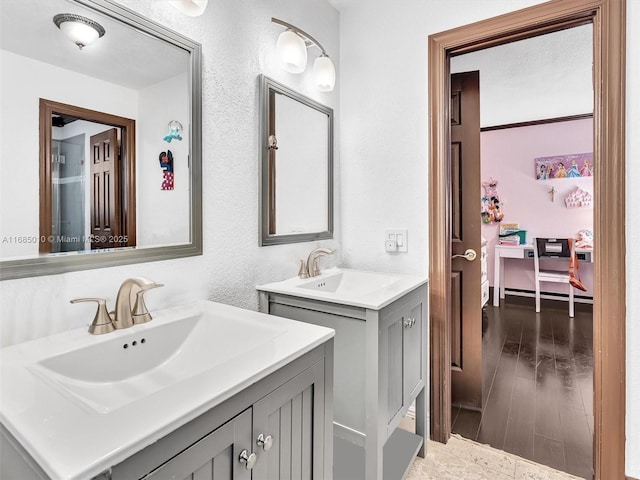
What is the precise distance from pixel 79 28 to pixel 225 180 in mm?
635

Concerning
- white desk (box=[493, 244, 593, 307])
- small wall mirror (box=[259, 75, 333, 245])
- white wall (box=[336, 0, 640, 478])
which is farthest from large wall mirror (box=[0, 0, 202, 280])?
white desk (box=[493, 244, 593, 307])

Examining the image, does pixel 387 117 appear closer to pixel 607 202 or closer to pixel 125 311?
pixel 607 202

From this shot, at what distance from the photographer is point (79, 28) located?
99cm

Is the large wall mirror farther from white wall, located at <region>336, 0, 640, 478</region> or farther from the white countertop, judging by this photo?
white wall, located at <region>336, 0, 640, 478</region>

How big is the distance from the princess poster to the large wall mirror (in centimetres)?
470

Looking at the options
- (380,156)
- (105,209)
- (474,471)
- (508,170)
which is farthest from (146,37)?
(508,170)

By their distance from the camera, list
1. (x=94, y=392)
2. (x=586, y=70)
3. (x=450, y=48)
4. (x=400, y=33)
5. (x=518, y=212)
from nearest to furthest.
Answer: (x=94, y=392) < (x=450, y=48) < (x=400, y=33) < (x=586, y=70) < (x=518, y=212)

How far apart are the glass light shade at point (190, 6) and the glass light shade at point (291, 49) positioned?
0.49m

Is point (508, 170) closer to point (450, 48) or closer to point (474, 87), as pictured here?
point (474, 87)

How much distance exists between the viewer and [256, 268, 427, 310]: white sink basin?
134cm

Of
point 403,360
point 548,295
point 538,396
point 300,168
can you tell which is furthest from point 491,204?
point 403,360

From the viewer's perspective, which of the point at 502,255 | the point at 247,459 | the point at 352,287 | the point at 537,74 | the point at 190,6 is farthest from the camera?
the point at 502,255

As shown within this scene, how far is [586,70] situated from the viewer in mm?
2922
